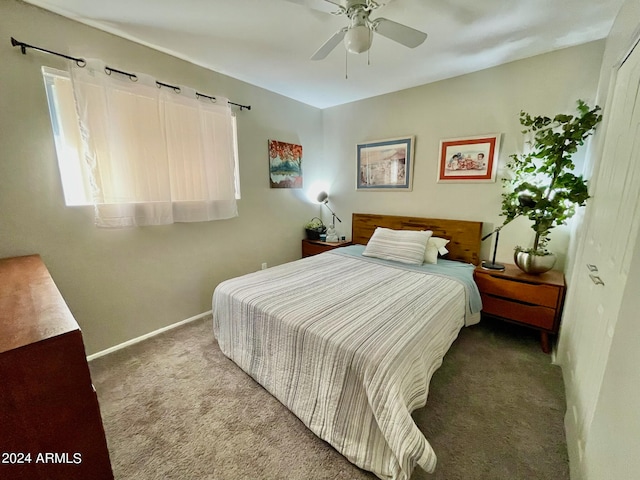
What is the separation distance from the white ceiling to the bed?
192 cm

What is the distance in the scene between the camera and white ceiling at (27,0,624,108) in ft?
5.53

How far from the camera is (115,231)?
2.13 metres

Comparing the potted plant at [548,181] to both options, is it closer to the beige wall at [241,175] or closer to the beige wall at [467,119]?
the beige wall at [467,119]

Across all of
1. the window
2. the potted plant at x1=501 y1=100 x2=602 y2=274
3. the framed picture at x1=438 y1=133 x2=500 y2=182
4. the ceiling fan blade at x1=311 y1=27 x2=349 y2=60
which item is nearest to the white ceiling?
the ceiling fan blade at x1=311 y1=27 x2=349 y2=60

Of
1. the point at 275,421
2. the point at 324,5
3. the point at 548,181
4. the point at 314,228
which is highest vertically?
the point at 324,5

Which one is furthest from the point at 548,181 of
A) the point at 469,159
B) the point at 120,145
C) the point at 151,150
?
the point at 120,145

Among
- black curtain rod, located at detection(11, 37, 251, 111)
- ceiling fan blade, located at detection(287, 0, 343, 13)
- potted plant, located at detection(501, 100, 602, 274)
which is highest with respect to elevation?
ceiling fan blade, located at detection(287, 0, 343, 13)

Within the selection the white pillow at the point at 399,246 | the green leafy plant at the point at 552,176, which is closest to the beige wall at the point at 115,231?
the white pillow at the point at 399,246

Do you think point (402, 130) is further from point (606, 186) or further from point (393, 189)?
point (606, 186)

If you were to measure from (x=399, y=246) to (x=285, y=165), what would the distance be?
181cm

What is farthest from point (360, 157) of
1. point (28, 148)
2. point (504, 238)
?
point (28, 148)

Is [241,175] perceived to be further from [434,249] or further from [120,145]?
[434,249]

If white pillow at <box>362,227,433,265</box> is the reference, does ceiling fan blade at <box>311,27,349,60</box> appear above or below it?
above

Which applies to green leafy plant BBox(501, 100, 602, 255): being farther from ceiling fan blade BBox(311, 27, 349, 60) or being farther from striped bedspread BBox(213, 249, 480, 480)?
ceiling fan blade BBox(311, 27, 349, 60)
